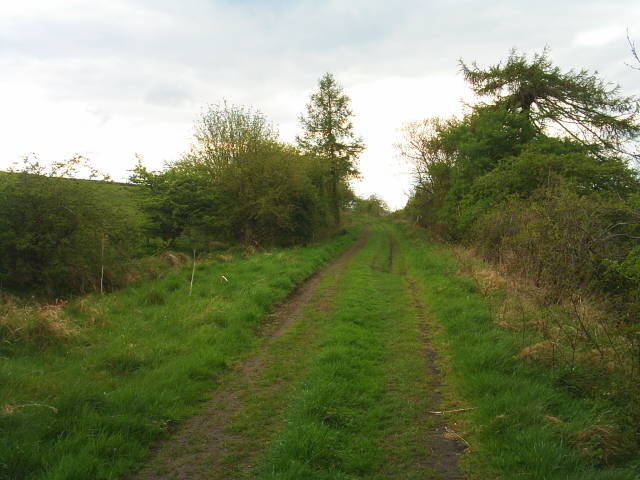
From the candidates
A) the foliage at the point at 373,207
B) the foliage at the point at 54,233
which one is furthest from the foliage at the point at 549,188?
the foliage at the point at 373,207

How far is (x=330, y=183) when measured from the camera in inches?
1442

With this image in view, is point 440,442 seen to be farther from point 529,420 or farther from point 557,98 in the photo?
point 557,98

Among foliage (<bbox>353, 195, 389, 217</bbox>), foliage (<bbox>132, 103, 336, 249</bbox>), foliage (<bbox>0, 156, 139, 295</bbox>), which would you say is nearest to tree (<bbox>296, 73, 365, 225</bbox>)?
foliage (<bbox>132, 103, 336, 249</bbox>)

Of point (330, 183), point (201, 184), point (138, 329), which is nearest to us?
point (138, 329)

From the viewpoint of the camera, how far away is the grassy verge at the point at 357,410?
410 cm

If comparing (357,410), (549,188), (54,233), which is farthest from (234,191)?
(357,410)

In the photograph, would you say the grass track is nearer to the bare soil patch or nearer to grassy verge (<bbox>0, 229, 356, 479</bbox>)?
the bare soil patch

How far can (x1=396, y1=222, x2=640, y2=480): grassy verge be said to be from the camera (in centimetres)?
390

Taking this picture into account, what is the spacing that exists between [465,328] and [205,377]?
5334mm

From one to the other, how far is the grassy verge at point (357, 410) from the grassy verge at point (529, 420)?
704 millimetres

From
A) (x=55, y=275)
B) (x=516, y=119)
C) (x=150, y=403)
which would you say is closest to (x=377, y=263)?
(x=516, y=119)

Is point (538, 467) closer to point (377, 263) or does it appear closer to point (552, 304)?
point (552, 304)

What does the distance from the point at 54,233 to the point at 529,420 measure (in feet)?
39.5

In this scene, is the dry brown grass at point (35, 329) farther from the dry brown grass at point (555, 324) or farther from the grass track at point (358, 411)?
the dry brown grass at point (555, 324)
